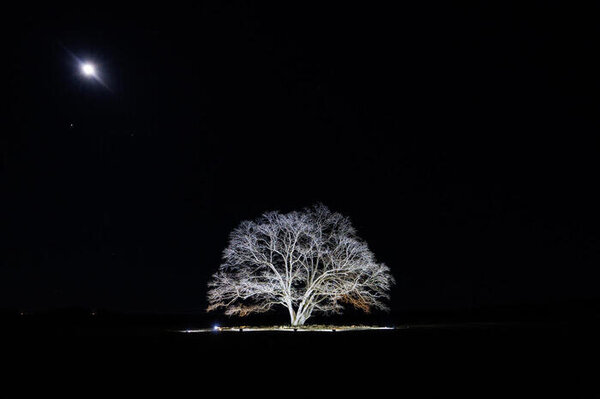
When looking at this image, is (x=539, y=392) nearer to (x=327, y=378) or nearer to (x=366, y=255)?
(x=327, y=378)

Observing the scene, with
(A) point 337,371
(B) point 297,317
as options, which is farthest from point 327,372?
(B) point 297,317

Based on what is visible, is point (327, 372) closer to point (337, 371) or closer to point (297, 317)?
point (337, 371)

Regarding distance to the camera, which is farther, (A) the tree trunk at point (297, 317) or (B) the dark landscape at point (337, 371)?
(A) the tree trunk at point (297, 317)

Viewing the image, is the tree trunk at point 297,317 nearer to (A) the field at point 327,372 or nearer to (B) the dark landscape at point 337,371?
(B) the dark landscape at point 337,371

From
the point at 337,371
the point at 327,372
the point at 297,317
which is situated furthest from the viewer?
the point at 297,317

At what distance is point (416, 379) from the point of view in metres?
6.88

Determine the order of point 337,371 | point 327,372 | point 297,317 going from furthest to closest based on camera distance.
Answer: point 297,317 < point 337,371 < point 327,372

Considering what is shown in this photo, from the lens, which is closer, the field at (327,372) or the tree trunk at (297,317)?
the field at (327,372)

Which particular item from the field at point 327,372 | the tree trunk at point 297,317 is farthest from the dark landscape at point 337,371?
the tree trunk at point 297,317

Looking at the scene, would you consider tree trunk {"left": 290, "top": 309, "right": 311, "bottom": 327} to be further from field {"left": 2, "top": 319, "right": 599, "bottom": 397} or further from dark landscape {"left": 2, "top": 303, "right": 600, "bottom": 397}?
field {"left": 2, "top": 319, "right": 599, "bottom": 397}

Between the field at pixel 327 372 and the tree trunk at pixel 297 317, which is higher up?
the tree trunk at pixel 297 317

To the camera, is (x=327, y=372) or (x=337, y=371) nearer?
(x=327, y=372)

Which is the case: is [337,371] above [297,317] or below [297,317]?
below

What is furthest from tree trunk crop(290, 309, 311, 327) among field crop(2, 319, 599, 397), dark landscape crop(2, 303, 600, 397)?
field crop(2, 319, 599, 397)
